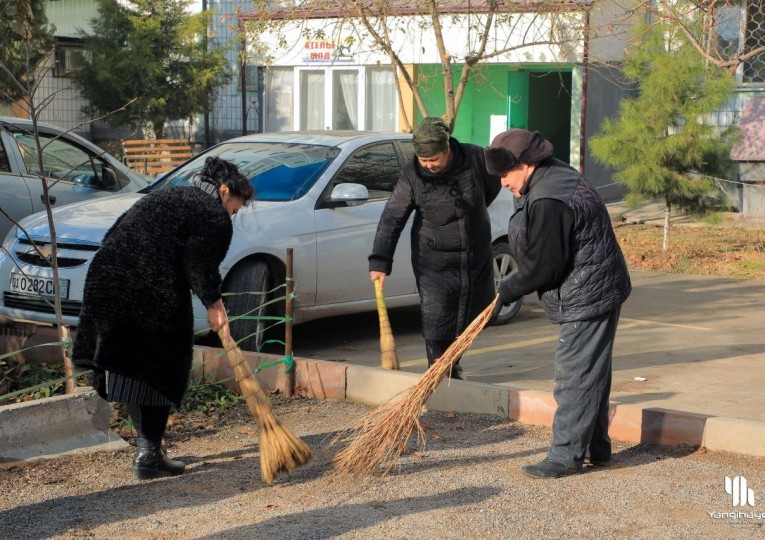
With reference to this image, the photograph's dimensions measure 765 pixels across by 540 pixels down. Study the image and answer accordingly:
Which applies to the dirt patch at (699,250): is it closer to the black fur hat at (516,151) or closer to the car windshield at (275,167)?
the car windshield at (275,167)

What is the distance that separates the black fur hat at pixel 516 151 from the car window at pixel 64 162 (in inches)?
243

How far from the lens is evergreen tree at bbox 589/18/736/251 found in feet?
42.8

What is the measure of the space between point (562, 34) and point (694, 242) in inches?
135

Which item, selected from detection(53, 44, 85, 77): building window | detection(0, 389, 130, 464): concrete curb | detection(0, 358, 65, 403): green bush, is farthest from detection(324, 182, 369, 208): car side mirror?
detection(53, 44, 85, 77): building window

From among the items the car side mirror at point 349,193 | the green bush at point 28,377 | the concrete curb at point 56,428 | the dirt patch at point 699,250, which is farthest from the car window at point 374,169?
the dirt patch at point 699,250

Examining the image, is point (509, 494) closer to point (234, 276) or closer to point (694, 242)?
point (234, 276)

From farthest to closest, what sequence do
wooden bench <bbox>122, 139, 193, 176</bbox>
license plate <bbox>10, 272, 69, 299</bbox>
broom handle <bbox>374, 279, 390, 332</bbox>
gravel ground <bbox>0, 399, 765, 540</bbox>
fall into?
wooden bench <bbox>122, 139, 193, 176</bbox> → license plate <bbox>10, 272, 69, 299</bbox> → broom handle <bbox>374, 279, 390, 332</bbox> → gravel ground <bbox>0, 399, 765, 540</bbox>

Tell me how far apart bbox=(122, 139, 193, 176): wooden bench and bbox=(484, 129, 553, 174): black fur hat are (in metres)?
14.8

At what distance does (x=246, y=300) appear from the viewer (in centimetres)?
793

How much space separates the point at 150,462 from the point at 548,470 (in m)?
1.98

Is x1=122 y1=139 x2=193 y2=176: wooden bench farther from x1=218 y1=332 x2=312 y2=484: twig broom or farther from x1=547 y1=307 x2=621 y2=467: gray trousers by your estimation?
x1=547 y1=307 x2=621 y2=467: gray trousers

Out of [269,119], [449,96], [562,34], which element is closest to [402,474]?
[449,96]

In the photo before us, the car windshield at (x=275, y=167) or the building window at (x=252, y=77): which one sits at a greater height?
the building window at (x=252, y=77)

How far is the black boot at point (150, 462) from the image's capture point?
17.5ft
